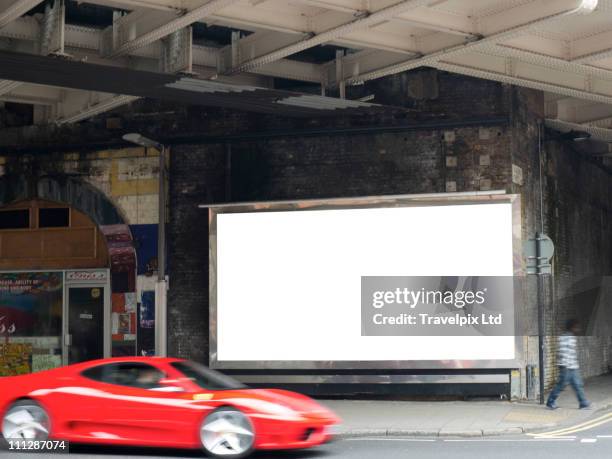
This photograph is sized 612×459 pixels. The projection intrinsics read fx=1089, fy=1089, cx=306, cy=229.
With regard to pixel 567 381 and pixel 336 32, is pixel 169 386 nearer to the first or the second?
pixel 336 32

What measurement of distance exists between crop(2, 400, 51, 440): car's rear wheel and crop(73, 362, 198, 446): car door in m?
0.59

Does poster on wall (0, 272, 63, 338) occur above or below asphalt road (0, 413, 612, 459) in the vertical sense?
above

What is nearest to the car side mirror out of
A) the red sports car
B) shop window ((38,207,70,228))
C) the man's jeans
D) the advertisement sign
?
the red sports car

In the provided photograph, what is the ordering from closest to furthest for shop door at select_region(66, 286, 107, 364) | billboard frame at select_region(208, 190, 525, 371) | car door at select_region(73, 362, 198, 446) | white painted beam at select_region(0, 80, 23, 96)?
car door at select_region(73, 362, 198, 446) → white painted beam at select_region(0, 80, 23, 96) → billboard frame at select_region(208, 190, 525, 371) → shop door at select_region(66, 286, 107, 364)

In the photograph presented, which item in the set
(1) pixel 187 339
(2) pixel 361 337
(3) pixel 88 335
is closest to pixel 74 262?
(3) pixel 88 335

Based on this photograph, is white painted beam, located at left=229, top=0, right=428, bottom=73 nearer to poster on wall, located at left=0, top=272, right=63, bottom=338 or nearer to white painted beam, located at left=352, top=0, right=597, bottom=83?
white painted beam, located at left=352, top=0, right=597, bottom=83

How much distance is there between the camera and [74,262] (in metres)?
24.4

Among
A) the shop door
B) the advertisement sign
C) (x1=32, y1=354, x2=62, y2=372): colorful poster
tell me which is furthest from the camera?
(x1=32, y1=354, x2=62, y2=372): colorful poster

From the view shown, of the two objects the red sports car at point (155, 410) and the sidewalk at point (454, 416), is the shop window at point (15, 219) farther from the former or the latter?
the red sports car at point (155, 410)

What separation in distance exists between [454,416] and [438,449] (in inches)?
162

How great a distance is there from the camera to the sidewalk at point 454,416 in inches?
651

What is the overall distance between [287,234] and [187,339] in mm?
3261

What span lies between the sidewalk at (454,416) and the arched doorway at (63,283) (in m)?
5.45

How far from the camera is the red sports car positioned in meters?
12.9
